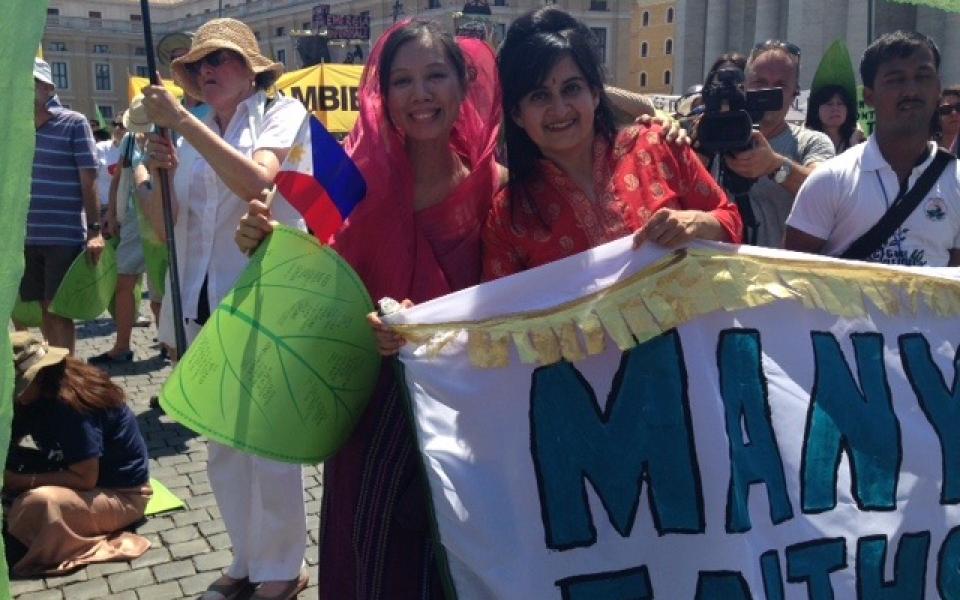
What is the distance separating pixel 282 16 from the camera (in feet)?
273

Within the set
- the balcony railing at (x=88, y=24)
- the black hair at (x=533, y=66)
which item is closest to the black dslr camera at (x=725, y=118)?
the black hair at (x=533, y=66)

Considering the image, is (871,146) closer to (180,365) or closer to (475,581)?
(475,581)

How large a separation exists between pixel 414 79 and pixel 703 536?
1.40 meters

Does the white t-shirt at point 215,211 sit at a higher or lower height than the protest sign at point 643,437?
higher

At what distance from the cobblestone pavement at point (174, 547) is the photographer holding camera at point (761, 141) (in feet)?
7.09

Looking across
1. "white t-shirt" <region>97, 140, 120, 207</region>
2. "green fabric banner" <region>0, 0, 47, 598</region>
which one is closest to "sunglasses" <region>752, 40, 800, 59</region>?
"green fabric banner" <region>0, 0, 47, 598</region>

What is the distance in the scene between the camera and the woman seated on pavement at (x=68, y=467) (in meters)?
3.77

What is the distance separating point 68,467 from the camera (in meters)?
3.91

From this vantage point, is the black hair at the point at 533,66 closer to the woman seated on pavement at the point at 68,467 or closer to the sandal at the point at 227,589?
the sandal at the point at 227,589

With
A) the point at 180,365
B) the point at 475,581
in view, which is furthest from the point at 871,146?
the point at 180,365

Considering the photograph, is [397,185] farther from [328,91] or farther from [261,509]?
[328,91]

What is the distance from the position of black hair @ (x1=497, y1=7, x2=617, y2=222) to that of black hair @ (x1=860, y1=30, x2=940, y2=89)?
105 cm

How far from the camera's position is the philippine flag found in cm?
248

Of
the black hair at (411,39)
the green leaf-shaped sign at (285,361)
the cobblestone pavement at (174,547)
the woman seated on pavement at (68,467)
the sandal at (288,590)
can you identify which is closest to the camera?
the green leaf-shaped sign at (285,361)
